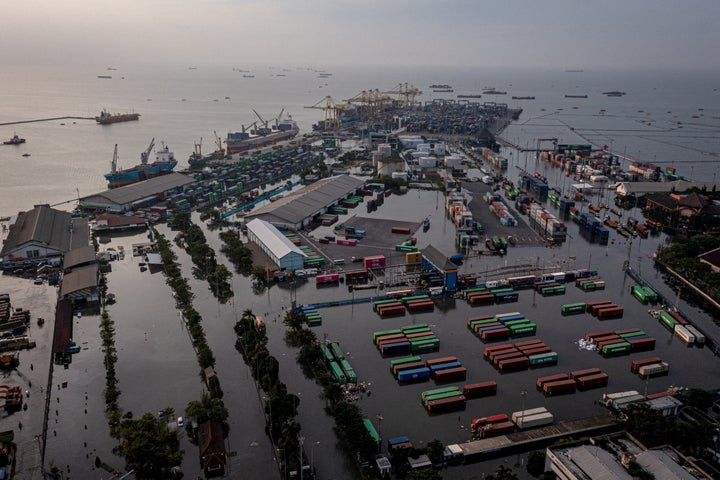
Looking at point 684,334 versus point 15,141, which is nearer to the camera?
point 684,334

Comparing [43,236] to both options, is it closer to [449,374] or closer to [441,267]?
[441,267]

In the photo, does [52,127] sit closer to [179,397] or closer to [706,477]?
[179,397]

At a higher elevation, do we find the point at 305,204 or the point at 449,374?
the point at 305,204

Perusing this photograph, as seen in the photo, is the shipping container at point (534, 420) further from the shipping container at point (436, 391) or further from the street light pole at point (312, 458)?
the street light pole at point (312, 458)

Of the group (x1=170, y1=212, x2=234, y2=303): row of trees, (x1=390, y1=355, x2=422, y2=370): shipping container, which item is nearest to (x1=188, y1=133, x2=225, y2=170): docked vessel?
(x1=170, y1=212, x2=234, y2=303): row of trees

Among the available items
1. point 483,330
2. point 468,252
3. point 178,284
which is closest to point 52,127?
point 178,284

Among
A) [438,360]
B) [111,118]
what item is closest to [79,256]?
[438,360]

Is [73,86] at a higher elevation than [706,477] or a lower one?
higher
